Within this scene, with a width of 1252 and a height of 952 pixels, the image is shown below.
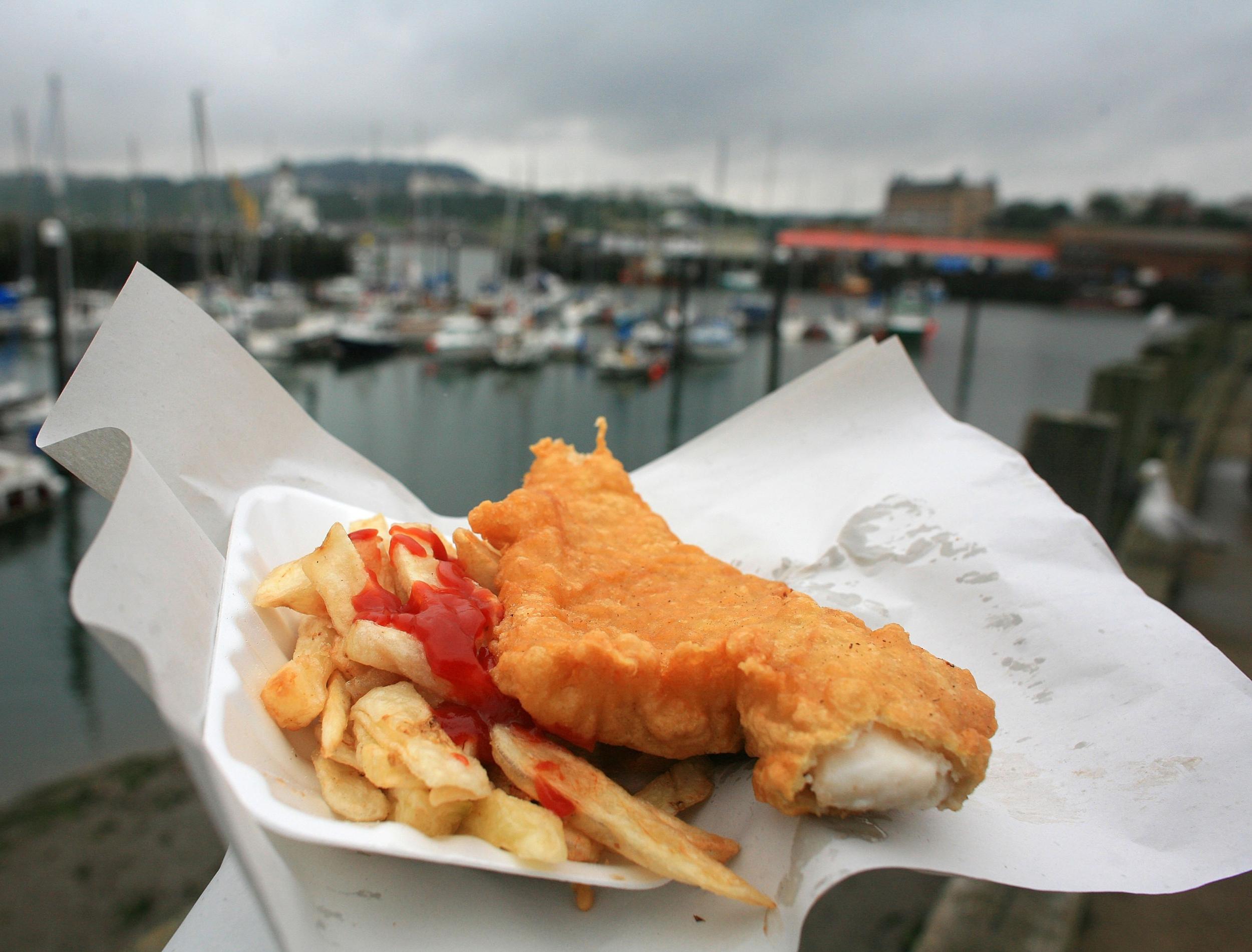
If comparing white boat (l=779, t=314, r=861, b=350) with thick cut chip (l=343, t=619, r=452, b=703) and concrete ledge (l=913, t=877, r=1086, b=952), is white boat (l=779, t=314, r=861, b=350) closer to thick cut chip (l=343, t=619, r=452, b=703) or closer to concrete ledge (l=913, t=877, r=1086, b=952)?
concrete ledge (l=913, t=877, r=1086, b=952)

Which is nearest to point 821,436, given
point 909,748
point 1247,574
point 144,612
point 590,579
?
point 590,579

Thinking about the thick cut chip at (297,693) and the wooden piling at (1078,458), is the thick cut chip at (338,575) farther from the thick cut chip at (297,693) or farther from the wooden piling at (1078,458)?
the wooden piling at (1078,458)

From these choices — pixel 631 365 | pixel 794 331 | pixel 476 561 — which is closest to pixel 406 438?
pixel 476 561

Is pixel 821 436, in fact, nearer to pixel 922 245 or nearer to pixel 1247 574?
pixel 1247 574

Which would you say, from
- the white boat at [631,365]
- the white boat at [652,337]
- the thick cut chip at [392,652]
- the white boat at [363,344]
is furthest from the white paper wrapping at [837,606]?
the white boat at [363,344]

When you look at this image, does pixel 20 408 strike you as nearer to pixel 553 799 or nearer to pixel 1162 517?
pixel 1162 517
